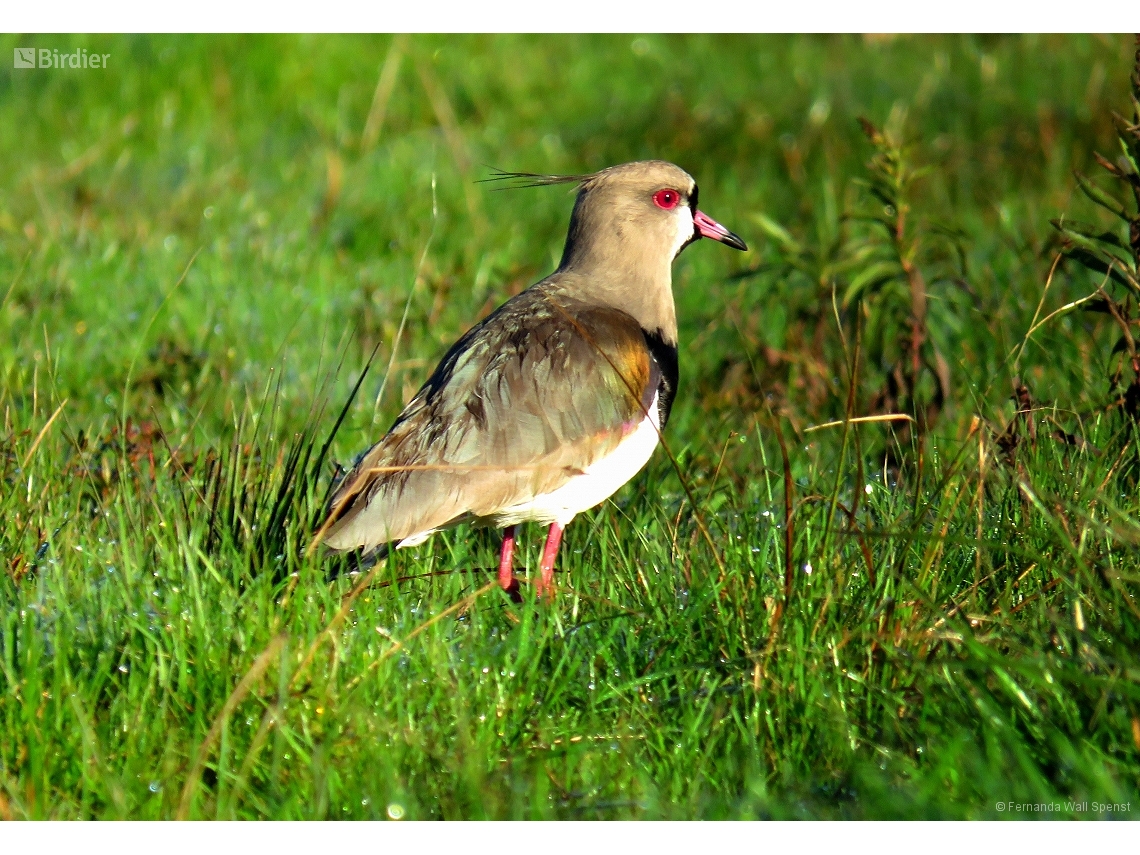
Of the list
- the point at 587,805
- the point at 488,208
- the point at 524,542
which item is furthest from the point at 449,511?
the point at 488,208

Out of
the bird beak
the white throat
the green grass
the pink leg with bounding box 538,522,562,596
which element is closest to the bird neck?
the white throat

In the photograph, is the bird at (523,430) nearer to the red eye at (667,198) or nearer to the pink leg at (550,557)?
the pink leg at (550,557)

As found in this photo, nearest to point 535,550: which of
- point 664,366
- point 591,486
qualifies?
point 591,486

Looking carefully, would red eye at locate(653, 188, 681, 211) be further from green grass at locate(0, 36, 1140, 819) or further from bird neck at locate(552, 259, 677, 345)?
green grass at locate(0, 36, 1140, 819)

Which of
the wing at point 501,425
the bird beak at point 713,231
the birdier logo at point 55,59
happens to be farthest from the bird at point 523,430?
the birdier logo at point 55,59

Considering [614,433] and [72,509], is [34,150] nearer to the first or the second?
[72,509]

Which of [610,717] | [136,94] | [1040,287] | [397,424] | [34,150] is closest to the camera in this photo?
[610,717]

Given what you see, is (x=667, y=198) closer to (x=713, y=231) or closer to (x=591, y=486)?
(x=713, y=231)
